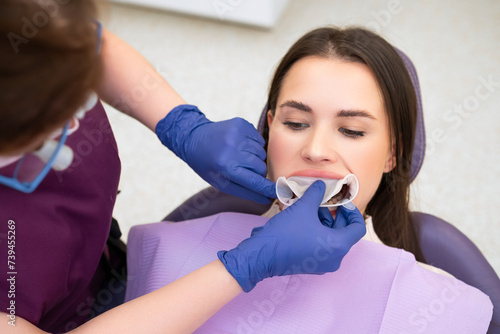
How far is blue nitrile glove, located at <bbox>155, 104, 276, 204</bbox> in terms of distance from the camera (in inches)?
44.5

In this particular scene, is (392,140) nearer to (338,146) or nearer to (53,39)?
(338,146)

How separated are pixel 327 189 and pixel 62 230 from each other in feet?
1.97

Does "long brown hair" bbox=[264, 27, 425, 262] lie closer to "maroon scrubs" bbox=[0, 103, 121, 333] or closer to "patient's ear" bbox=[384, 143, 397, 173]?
"patient's ear" bbox=[384, 143, 397, 173]

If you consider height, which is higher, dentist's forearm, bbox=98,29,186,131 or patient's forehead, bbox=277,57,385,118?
patient's forehead, bbox=277,57,385,118

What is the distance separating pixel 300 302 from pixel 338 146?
40cm

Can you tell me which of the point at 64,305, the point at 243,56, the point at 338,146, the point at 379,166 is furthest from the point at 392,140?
the point at 243,56

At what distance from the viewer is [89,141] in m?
1.02

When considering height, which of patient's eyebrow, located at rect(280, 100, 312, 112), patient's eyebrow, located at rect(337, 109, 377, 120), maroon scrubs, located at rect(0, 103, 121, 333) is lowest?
maroon scrubs, located at rect(0, 103, 121, 333)

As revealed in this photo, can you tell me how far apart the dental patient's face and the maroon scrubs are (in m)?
0.44

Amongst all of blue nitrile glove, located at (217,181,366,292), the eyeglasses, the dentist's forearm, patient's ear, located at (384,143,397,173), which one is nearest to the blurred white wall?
patient's ear, located at (384,143,397,173)

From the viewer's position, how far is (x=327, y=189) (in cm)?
108

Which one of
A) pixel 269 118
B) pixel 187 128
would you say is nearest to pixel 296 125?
pixel 269 118

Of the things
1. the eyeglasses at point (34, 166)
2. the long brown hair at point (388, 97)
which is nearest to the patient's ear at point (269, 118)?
the long brown hair at point (388, 97)

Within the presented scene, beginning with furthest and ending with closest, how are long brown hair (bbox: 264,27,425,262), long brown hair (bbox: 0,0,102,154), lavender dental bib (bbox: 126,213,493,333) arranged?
long brown hair (bbox: 264,27,425,262), lavender dental bib (bbox: 126,213,493,333), long brown hair (bbox: 0,0,102,154)
